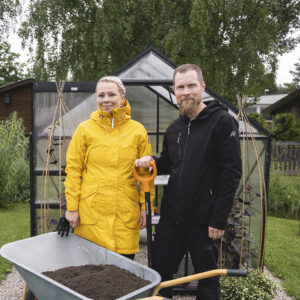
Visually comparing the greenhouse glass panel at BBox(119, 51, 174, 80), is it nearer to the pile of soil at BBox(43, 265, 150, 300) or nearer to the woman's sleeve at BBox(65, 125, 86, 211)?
the woman's sleeve at BBox(65, 125, 86, 211)

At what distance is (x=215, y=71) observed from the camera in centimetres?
1074

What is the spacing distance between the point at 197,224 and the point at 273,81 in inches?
442

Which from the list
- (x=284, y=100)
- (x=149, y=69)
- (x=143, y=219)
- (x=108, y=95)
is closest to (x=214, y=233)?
(x=143, y=219)

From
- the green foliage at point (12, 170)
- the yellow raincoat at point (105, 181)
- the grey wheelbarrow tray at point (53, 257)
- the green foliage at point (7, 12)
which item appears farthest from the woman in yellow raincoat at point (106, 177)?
A: the green foliage at point (7, 12)

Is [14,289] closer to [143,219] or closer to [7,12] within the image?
[143,219]

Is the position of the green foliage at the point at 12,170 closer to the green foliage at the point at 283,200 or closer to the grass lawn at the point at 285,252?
the grass lawn at the point at 285,252

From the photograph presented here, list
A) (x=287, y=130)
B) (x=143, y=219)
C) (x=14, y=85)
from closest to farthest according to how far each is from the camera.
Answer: (x=143, y=219) → (x=287, y=130) → (x=14, y=85)

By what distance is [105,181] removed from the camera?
216 centimetres

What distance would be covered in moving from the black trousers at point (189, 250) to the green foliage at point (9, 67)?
32.6 meters

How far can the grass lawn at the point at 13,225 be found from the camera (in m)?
3.82

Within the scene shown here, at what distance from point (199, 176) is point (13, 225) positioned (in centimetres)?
418

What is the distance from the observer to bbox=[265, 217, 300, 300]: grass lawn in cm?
354

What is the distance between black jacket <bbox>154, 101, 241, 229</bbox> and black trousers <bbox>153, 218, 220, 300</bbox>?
8cm

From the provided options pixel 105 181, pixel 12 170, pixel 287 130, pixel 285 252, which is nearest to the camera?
pixel 105 181
